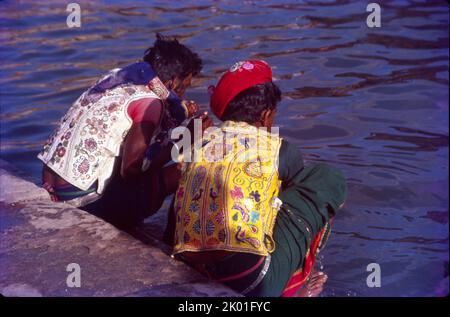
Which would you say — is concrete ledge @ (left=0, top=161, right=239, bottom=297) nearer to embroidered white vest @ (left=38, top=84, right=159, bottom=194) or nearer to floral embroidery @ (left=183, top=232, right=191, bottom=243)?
floral embroidery @ (left=183, top=232, right=191, bottom=243)

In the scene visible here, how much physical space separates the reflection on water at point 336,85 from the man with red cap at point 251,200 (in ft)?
2.13

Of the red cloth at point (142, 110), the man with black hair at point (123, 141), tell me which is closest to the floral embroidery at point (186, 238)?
the man with black hair at point (123, 141)

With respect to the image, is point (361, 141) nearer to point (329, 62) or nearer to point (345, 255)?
point (345, 255)

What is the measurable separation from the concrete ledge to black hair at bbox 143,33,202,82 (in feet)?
3.11

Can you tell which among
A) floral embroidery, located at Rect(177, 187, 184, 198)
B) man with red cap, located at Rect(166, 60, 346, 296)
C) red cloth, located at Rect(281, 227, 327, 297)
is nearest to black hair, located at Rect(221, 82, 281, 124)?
man with red cap, located at Rect(166, 60, 346, 296)

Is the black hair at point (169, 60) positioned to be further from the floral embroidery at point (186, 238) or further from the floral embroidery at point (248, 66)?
the floral embroidery at point (186, 238)

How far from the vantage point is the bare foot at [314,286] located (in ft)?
11.2

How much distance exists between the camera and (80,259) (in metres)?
3.25

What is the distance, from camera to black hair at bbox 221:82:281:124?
3.20 meters

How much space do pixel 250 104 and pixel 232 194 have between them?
0.52m

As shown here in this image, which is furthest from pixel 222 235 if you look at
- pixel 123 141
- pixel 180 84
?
pixel 180 84

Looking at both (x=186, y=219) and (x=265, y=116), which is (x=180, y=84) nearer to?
(x=265, y=116)
